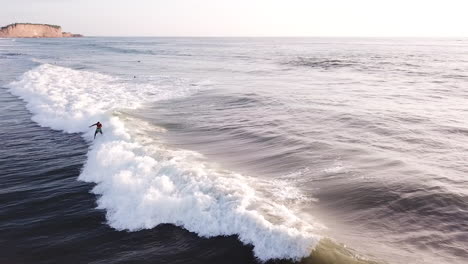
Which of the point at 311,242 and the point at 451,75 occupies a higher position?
the point at 451,75

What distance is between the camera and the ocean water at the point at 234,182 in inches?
336

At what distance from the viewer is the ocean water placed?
852 cm

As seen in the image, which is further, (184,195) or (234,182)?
(234,182)

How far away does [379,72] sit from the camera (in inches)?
1751

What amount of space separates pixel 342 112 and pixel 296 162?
966 centimetres

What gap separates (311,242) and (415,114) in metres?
16.4

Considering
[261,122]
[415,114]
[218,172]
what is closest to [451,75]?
[415,114]

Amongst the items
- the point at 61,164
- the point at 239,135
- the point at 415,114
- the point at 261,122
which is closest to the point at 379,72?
the point at 415,114

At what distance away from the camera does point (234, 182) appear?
1148cm

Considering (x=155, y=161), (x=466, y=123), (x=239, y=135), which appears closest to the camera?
(x=155, y=161)

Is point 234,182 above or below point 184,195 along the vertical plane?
above

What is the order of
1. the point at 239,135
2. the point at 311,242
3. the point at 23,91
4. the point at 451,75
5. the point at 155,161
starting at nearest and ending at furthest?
1. the point at 311,242
2. the point at 155,161
3. the point at 239,135
4. the point at 23,91
5. the point at 451,75

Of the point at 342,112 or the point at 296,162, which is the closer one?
the point at 296,162

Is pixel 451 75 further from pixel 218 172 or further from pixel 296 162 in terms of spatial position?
pixel 218 172
